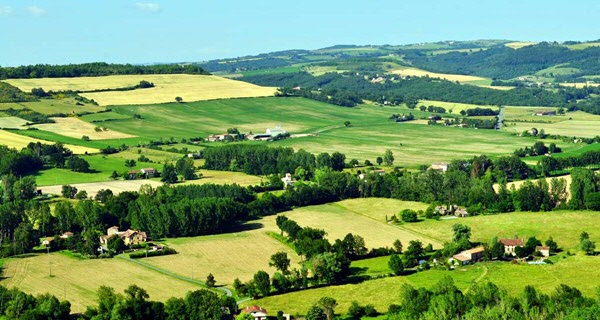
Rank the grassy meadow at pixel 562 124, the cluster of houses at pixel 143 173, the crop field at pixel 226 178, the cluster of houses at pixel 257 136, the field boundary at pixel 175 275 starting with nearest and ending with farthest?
the field boundary at pixel 175 275, the crop field at pixel 226 178, the cluster of houses at pixel 143 173, the cluster of houses at pixel 257 136, the grassy meadow at pixel 562 124

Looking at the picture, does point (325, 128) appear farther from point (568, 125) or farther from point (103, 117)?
point (568, 125)

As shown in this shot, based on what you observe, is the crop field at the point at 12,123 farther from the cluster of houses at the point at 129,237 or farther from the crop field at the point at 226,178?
the cluster of houses at the point at 129,237

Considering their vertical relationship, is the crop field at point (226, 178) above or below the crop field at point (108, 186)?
below

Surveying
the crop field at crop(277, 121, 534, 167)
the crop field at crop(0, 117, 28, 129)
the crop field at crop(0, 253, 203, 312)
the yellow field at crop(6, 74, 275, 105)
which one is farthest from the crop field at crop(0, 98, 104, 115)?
the crop field at crop(0, 253, 203, 312)

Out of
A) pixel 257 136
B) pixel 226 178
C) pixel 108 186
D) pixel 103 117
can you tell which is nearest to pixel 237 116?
pixel 257 136

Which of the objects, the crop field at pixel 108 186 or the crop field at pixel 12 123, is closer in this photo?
the crop field at pixel 108 186

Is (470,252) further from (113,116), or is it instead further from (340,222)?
(113,116)

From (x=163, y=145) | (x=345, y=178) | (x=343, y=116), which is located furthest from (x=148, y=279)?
(x=343, y=116)

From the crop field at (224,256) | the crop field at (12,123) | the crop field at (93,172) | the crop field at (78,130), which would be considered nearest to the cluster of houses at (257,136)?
the crop field at (78,130)
